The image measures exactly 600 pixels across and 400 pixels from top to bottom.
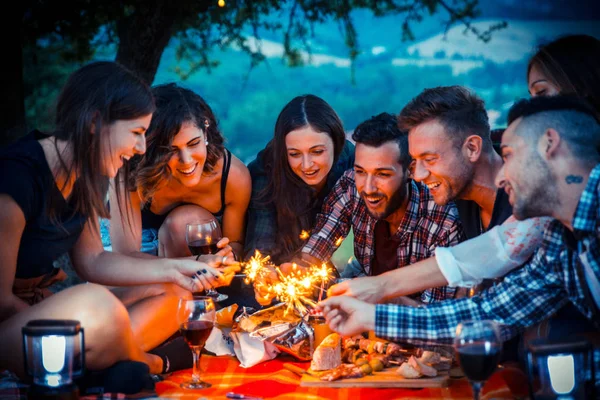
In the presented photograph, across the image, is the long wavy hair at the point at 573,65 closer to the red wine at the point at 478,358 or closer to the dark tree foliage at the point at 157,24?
the red wine at the point at 478,358

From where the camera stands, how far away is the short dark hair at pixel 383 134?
4613 mm

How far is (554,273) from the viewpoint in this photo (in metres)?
3.22

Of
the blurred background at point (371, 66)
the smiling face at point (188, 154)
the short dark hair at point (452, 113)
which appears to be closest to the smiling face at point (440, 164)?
the short dark hair at point (452, 113)

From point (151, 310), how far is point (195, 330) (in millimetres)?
929

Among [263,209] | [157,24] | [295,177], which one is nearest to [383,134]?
[295,177]

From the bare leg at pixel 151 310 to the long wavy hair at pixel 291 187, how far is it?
1.04m

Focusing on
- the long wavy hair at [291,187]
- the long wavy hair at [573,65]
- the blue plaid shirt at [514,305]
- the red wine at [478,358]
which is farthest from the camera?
the long wavy hair at [291,187]

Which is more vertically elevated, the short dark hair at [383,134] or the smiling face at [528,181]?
the short dark hair at [383,134]

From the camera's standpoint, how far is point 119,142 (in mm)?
3795

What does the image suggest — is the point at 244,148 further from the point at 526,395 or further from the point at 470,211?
the point at 526,395

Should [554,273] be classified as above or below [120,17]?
below

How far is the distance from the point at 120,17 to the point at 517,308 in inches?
209

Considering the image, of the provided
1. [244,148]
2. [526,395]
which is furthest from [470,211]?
[244,148]

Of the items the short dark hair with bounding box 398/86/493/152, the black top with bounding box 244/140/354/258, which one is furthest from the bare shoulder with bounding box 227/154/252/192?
the short dark hair with bounding box 398/86/493/152
